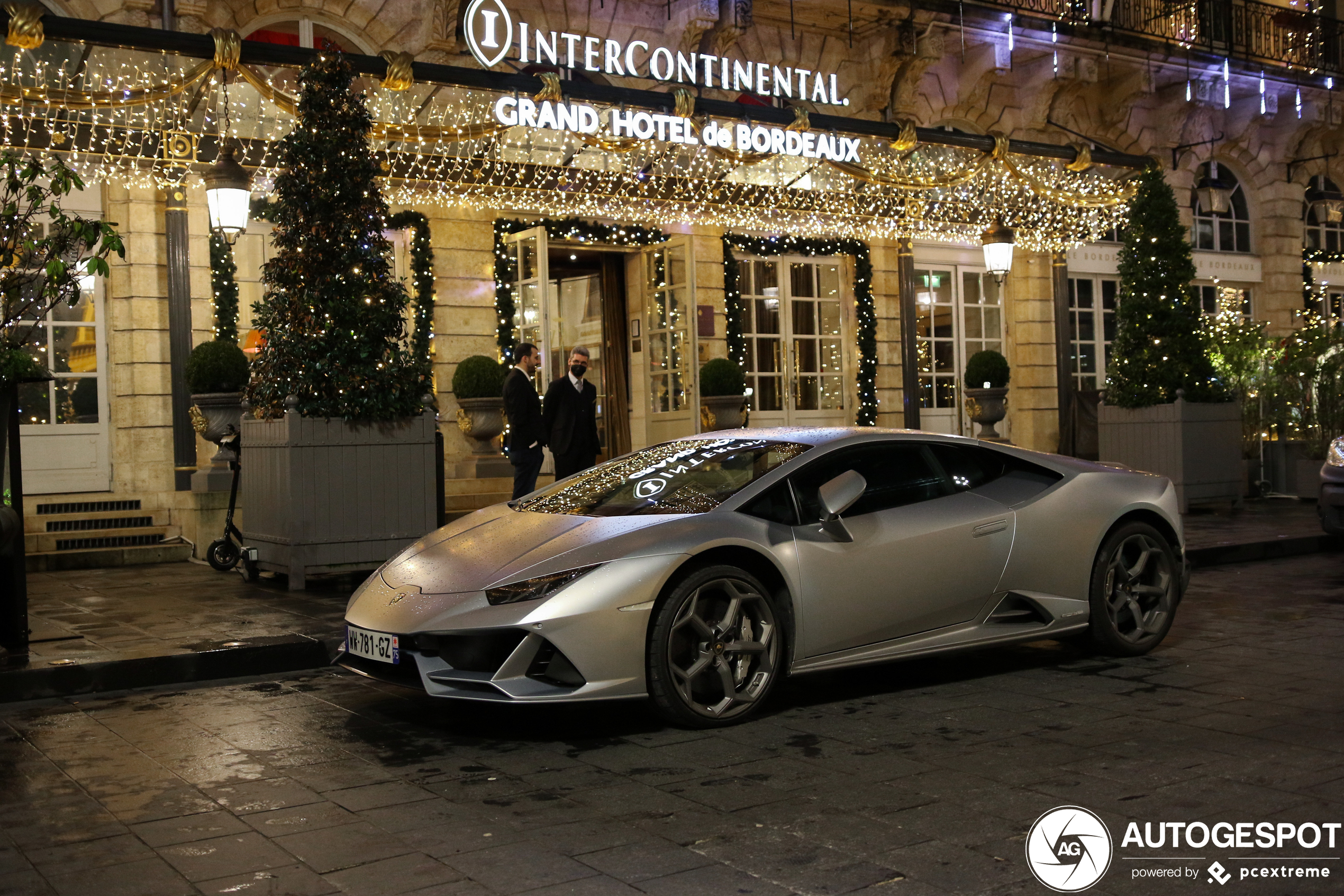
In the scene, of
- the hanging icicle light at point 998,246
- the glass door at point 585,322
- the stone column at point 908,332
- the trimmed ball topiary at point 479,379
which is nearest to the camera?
the trimmed ball topiary at point 479,379

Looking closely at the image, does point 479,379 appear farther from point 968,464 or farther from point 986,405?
point 968,464

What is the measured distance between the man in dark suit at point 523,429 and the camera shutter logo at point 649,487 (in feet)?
18.5

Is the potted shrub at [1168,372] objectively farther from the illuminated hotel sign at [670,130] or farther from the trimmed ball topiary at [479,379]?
the trimmed ball topiary at [479,379]

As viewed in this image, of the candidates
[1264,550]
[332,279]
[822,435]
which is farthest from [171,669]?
[1264,550]

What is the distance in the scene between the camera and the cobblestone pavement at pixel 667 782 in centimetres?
363

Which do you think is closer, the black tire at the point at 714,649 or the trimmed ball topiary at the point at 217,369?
the black tire at the point at 714,649

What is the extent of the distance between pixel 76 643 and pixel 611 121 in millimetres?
7692

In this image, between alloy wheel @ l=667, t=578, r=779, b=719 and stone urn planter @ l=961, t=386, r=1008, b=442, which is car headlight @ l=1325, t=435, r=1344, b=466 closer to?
alloy wheel @ l=667, t=578, r=779, b=719

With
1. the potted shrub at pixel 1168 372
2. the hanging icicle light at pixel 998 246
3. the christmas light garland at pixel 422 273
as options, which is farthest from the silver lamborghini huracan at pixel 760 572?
the hanging icicle light at pixel 998 246

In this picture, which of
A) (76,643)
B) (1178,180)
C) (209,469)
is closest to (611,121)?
(209,469)

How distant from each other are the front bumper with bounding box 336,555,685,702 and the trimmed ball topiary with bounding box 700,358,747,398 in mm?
10271

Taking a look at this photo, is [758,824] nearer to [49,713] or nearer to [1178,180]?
[49,713]

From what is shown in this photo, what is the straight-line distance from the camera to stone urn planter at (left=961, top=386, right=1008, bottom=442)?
18.2 meters

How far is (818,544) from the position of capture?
5.70 meters
